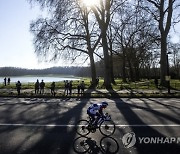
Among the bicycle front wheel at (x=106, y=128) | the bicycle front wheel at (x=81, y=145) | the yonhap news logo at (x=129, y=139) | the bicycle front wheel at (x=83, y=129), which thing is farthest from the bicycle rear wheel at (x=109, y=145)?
the bicycle front wheel at (x=83, y=129)

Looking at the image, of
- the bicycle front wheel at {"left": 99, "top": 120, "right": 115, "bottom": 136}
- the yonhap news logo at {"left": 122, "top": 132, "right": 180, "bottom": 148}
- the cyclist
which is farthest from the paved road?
the cyclist

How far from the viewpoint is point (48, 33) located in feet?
159

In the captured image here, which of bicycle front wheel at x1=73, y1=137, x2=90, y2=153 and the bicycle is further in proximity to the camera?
the bicycle

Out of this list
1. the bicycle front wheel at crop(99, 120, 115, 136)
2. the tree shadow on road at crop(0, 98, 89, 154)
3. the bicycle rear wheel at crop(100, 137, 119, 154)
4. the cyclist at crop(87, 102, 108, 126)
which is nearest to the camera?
the bicycle rear wheel at crop(100, 137, 119, 154)

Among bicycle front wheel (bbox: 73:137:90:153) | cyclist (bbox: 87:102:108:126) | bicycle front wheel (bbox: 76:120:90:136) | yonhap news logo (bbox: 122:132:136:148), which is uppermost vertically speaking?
cyclist (bbox: 87:102:108:126)

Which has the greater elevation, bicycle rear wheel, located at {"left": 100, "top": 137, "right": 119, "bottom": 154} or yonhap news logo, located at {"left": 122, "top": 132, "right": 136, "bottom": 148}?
yonhap news logo, located at {"left": 122, "top": 132, "right": 136, "bottom": 148}

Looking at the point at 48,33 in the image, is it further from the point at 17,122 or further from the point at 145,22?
the point at 17,122

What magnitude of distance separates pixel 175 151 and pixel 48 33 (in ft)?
132

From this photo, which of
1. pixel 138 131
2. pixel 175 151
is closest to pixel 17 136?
pixel 138 131

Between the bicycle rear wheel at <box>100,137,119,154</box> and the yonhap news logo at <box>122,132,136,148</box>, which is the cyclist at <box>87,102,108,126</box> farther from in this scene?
the yonhap news logo at <box>122,132,136,148</box>

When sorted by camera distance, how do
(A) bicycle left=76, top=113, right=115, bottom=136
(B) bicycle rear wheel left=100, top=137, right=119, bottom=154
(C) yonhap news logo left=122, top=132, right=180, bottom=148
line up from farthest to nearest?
(A) bicycle left=76, top=113, right=115, bottom=136
(C) yonhap news logo left=122, top=132, right=180, bottom=148
(B) bicycle rear wheel left=100, top=137, right=119, bottom=154

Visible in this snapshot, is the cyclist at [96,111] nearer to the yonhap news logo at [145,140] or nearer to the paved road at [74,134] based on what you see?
the paved road at [74,134]

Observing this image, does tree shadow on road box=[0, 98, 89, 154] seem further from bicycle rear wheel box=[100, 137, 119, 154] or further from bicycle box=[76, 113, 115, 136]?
bicycle rear wheel box=[100, 137, 119, 154]

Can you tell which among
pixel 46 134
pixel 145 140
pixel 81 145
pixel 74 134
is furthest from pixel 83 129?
pixel 145 140
